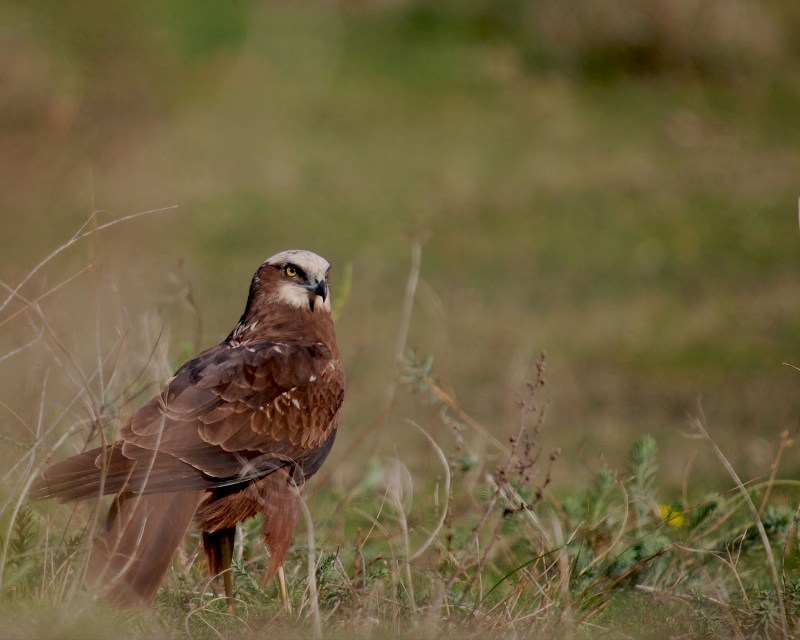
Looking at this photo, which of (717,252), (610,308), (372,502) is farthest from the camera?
(717,252)

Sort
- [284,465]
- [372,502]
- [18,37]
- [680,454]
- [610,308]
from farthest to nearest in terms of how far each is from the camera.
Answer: [18,37] → [610,308] → [680,454] → [372,502] → [284,465]

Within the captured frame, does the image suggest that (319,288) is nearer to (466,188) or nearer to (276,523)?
(276,523)

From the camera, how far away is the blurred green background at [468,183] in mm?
8719

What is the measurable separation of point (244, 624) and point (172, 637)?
258mm

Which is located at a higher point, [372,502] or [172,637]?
[172,637]

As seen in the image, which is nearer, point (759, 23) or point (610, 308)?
point (610, 308)

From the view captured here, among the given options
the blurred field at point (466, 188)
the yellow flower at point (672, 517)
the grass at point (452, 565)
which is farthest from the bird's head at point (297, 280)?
the yellow flower at point (672, 517)

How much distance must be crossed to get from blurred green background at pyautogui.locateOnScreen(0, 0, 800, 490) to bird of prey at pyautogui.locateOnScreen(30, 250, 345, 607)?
1.82 m

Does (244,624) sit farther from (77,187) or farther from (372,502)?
(77,187)

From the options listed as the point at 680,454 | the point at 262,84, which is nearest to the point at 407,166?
the point at 262,84

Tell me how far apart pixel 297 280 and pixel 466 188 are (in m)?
8.57

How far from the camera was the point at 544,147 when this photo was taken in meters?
13.9

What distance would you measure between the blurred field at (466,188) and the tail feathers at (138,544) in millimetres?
1711

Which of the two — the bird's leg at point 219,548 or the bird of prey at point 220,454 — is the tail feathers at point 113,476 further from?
the bird's leg at point 219,548
